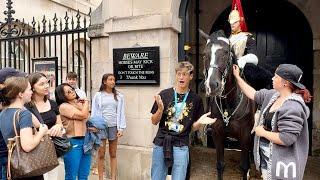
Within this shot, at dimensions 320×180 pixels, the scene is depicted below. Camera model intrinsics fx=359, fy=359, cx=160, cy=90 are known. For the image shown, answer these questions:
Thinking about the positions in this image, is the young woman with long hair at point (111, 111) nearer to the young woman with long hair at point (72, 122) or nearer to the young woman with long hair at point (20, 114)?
the young woman with long hair at point (72, 122)

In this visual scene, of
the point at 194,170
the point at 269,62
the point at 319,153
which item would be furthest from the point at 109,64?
the point at 319,153

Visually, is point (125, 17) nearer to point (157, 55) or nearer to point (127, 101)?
point (157, 55)

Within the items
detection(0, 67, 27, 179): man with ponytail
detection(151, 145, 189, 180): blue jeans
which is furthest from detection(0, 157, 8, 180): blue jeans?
detection(151, 145, 189, 180): blue jeans

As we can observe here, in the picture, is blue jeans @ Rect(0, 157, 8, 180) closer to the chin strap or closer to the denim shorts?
the denim shorts

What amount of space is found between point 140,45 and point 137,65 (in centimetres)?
36

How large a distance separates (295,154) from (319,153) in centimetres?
586

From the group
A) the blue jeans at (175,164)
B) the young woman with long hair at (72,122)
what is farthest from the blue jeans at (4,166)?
the blue jeans at (175,164)

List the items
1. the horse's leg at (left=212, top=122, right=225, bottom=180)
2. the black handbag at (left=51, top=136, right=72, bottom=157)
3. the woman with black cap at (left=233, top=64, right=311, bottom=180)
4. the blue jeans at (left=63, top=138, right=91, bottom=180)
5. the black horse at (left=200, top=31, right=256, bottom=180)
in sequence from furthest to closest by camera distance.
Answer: the horse's leg at (left=212, top=122, right=225, bottom=180), the blue jeans at (left=63, top=138, right=91, bottom=180), the black horse at (left=200, top=31, right=256, bottom=180), the black handbag at (left=51, top=136, right=72, bottom=157), the woman with black cap at (left=233, top=64, right=311, bottom=180)

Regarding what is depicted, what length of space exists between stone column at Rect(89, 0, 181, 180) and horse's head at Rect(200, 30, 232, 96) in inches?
60.2

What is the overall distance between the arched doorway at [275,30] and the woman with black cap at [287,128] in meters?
5.33

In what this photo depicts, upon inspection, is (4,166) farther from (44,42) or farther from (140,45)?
(44,42)

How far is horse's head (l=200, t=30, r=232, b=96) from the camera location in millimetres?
4332

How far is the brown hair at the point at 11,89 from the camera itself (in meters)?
3.15

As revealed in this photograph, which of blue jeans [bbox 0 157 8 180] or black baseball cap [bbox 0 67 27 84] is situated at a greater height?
black baseball cap [bbox 0 67 27 84]
